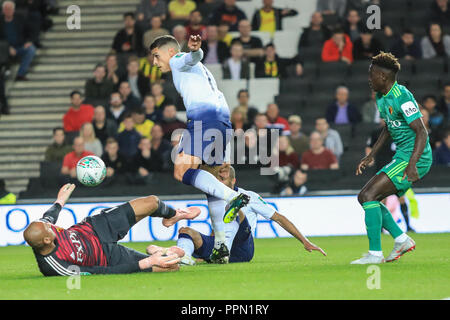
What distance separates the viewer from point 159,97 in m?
17.9

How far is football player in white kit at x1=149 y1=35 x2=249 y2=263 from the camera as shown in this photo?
9422 millimetres

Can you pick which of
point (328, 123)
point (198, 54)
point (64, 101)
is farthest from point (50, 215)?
point (64, 101)

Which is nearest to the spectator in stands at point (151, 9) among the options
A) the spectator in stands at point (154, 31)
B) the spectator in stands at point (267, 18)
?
the spectator in stands at point (154, 31)

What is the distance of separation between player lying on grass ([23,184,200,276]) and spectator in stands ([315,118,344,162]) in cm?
774

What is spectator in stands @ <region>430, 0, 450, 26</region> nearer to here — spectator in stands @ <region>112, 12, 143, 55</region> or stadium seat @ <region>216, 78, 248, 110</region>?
stadium seat @ <region>216, 78, 248, 110</region>

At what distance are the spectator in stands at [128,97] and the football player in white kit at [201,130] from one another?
8133 mm

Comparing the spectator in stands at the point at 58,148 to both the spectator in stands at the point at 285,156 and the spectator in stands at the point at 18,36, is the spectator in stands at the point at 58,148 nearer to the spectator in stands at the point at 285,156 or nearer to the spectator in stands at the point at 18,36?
the spectator in stands at the point at 18,36

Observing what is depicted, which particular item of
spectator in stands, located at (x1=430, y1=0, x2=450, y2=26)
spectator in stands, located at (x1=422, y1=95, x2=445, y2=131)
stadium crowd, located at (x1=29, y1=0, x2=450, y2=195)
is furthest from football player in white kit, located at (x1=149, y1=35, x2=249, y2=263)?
spectator in stands, located at (x1=430, y1=0, x2=450, y2=26)

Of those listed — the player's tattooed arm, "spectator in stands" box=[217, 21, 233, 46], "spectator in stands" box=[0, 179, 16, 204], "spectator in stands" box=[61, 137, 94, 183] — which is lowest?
"spectator in stands" box=[0, 179, 16, 204]

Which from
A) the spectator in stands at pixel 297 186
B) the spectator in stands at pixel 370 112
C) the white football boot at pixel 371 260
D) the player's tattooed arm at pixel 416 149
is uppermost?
the player's tattooed arm at pixel 416 149

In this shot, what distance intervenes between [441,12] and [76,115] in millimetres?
7416

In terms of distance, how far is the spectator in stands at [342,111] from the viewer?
57.0 ft

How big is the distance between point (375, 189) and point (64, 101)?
38.2ft

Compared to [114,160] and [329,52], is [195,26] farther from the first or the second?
[114,160]
